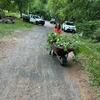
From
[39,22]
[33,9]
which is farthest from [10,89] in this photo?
[33,9]

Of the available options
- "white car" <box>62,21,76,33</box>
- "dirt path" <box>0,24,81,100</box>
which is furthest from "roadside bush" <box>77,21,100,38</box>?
"white car" <box>62,21,76,33</box>

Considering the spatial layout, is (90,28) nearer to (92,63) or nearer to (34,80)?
(92,63)

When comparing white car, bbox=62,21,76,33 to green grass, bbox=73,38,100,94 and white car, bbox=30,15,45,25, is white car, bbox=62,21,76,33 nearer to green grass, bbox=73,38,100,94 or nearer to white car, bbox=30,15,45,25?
white car, bbox=30,15,45,25

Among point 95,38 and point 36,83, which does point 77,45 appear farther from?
point 95,38

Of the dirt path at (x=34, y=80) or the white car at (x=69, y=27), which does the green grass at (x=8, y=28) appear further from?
the dirt path at (x=34, y=80)

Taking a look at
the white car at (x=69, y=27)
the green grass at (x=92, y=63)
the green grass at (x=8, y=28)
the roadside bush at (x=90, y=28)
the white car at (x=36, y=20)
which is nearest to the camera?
the green grass at (x=92, y=63)

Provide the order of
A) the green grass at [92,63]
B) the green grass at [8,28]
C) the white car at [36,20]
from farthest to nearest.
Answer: the white car at [36,20] → the green grass at [8,28] → the green grass at [92,63]

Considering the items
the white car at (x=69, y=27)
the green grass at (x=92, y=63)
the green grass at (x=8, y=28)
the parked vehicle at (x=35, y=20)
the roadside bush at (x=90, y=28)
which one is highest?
the green grass at (x=92, y=63)

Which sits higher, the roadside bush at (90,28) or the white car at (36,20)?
the roadside bush at (90,28)

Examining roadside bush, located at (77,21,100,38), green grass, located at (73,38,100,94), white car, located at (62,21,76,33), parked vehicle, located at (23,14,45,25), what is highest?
green grass, located at (73,38,100,94)

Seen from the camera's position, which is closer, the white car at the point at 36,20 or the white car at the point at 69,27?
the white car at the point at 69,27

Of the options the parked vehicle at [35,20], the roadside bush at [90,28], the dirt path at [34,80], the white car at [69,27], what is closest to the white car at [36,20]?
the parked vehicle at [35,20]

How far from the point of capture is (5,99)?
28.9 ft

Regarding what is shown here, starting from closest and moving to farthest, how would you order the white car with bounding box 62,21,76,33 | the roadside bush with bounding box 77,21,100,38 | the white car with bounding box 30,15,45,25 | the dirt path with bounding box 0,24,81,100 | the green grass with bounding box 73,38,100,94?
1. the dirt path with bounding box 0,24,81,100
2. the green grass with bounding box 73,38,100,94
3. the roadside bush with bounding box 77,21,100,38
4. the white car with bounding box 62,21,76,33
5. the white car with bounding box 30,15,45,25
